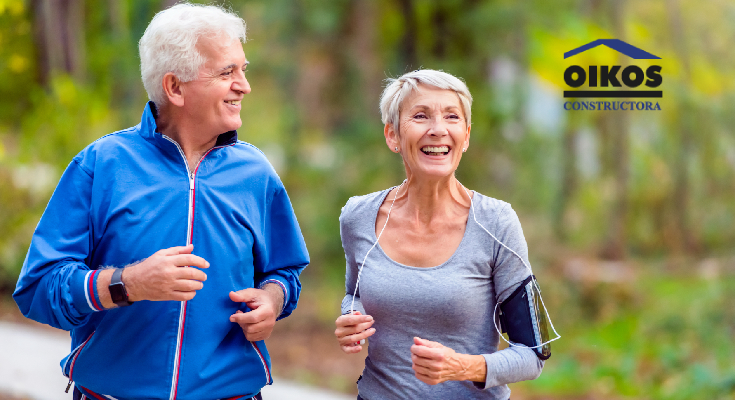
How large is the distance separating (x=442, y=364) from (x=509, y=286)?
0.89 feet

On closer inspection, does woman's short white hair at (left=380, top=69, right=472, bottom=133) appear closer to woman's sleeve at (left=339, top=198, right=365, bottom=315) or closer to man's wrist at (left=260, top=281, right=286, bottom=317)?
woman's sleeve at (left=339, top=198, right=365, bottom=315)

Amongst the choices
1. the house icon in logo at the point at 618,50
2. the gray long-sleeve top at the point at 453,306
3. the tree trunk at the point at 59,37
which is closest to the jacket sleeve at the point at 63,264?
the gray long-sleeve top at the point at 453,306

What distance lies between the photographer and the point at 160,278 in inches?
55.4

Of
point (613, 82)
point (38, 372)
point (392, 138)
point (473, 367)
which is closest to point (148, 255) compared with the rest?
point (392, 138)

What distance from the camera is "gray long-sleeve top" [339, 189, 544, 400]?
62.6 inches

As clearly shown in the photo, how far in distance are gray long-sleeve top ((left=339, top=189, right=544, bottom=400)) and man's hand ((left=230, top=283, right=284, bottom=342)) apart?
0.78ft

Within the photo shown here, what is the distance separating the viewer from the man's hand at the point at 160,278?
4.62ft

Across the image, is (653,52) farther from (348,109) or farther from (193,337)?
(193,337)

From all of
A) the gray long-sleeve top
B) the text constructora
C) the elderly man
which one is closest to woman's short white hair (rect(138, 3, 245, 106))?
the elderly man

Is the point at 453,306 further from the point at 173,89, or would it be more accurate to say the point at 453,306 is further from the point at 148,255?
the point at 173,89

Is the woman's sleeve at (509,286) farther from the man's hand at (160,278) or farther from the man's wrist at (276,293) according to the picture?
the man's hand at (160,278)

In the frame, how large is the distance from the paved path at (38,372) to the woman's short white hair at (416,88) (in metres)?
2.62

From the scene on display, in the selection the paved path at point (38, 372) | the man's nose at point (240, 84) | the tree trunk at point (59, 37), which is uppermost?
the tree trunk at point (59, 37)

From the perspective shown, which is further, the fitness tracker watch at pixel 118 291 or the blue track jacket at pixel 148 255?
the blue track jacket at pixel 148 255
